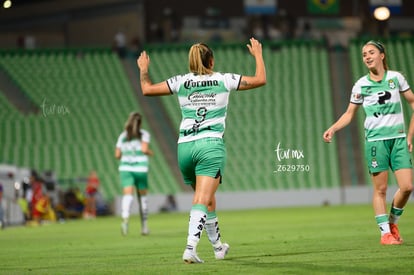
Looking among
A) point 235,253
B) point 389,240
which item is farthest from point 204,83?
point 389,240

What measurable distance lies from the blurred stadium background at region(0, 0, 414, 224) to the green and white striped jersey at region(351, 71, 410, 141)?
1736 cm

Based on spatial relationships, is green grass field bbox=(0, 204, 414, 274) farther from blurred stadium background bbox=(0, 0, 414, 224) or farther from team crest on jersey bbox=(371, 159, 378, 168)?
blurred stadium background bbox=(0, 0, 414, 224)

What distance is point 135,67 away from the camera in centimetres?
4356

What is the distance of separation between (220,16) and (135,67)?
568 centimetres

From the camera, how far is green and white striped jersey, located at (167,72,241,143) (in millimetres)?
10844

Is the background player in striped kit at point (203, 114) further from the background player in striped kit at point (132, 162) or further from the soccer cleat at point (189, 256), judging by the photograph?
the background player in striped kit at point (132, 162)

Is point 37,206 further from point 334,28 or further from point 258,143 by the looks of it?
point 334,28

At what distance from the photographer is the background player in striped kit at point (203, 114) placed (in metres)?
10.7

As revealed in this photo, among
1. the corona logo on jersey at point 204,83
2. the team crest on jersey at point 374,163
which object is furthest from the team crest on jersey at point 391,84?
the corona logo on jersey at point 204,83

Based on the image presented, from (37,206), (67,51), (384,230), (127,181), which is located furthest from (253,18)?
(384,230)

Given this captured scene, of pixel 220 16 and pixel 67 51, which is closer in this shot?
pixel 67 51

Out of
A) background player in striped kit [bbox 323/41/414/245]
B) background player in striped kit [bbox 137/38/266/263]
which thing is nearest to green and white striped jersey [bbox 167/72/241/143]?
background player in striped kit [bbox 137/38/266/263]

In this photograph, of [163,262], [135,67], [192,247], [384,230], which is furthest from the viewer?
[135,67]

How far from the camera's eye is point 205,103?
10.9m
